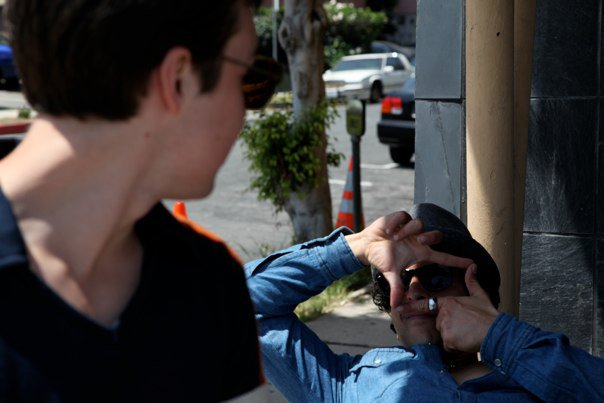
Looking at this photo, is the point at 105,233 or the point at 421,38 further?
the point at 421,38

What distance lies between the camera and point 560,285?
4.54 meters

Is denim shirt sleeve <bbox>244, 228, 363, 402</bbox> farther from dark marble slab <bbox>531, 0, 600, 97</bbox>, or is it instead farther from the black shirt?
dark marble slab <bbox>531, 0, 600, 97</bbox>

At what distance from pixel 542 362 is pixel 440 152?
2.47m

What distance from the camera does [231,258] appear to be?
4.83 ft

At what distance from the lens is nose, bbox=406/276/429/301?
2484 millimetres

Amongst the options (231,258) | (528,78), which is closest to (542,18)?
(528,78)

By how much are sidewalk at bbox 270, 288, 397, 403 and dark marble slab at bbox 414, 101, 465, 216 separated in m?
1.06

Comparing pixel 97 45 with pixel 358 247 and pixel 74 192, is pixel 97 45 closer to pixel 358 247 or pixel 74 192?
pixel 74 192

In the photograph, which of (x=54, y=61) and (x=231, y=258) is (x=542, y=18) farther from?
(x=54, y=61)

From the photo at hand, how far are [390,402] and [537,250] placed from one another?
7.67 ft

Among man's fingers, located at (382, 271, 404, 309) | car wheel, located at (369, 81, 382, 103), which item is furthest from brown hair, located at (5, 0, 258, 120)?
car wheel, located at (369, 81, 382, 103)

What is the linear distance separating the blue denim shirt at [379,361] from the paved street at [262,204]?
15.5 feet

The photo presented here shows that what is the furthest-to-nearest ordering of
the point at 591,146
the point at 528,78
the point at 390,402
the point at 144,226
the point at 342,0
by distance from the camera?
the point at 342,0 → the point at 591,146 → the point at 528,78 → the point at 390,402 → the point at 144,226

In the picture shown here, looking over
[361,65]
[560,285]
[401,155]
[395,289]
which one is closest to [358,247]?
[395,289]
